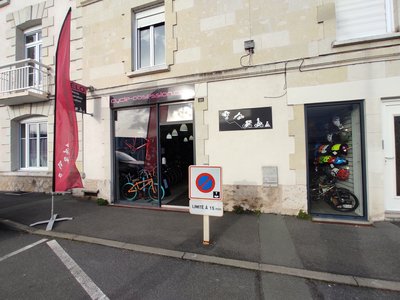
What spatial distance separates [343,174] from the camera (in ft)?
16.6

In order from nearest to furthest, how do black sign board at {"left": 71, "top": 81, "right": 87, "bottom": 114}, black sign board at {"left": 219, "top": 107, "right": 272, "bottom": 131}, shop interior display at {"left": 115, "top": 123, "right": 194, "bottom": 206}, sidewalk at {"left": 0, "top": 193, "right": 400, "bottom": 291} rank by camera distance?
sidewalk at {"left": 0, "top": 193, "right": 400, "bottom": 291} < black sign board at {"left": 219, "top": 107, "right": 272, "bottom": 131} < black sign board at {"left": 71, "top": 81, "right": 87, "bottom": 114} < shop interior display at {"left": 115, "top": 123, "right": 194, "bottom": 206}

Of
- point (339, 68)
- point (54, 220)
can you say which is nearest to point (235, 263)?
point (54, 220)

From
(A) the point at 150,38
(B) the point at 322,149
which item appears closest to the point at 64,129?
(A) the point at 150,38

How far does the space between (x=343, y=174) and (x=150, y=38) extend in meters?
6.16

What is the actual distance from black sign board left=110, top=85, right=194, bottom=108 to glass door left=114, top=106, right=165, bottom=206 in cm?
23

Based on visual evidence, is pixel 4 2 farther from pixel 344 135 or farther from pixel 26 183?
pixel 344 135

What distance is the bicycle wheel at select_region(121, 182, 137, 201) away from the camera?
6484 millimetres

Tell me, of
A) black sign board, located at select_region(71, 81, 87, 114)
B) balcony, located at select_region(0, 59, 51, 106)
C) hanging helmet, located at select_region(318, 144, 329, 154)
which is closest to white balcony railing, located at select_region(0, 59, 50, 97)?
balcony, located at select_region(0, 59, 51, 106)

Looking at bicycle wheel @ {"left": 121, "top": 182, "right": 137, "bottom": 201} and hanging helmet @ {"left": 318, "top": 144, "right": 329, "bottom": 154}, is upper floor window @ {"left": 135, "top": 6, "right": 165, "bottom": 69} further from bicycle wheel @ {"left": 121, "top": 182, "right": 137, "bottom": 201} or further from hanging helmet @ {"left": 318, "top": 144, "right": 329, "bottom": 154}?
hanging helmet @ {"left": 318, "top": 144, "right": 329, "bottom": 154}

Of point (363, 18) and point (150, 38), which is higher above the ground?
point (150, 38)

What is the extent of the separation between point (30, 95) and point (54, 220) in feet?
15.0

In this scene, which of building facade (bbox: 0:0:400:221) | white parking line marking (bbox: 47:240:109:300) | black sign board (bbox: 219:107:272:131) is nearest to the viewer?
white parking line marking (bbox: 47:240:109:300)

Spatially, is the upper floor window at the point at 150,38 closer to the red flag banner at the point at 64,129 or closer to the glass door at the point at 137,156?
the glass door at the point at 137,156

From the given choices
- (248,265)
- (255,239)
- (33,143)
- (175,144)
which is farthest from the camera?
(33,143)
